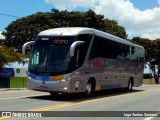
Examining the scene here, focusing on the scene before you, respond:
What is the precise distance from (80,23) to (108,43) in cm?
3665

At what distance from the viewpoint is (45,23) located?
60.5 meters

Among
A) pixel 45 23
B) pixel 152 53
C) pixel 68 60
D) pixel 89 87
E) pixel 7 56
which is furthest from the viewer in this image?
pixel 152 53

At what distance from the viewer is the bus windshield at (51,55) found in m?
18.1

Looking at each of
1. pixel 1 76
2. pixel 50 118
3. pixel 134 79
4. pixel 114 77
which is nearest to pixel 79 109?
pixel 50 118

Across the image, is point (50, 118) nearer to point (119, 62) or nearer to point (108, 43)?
point (108, 43)

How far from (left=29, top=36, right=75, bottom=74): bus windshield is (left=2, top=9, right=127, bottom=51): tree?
Result: 3905 centimetres

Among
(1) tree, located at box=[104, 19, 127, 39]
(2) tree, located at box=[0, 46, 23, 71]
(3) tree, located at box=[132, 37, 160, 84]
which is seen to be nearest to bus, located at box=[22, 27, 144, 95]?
(2) tree, located at box=[0, 46, 23, 71]

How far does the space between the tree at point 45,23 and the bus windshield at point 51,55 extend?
1537 inches

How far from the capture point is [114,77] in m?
24.5

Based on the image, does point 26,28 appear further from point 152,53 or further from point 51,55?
point 51,55

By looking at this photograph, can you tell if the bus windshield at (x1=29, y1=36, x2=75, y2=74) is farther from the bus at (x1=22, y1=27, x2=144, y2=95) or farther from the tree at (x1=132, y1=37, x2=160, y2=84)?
the tree at (x1=132, y1=37, x2=160, y2=84)

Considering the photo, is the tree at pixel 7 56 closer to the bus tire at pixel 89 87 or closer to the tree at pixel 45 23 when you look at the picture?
the bus tire at pixel 89 87

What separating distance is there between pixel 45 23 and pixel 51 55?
42.6 m

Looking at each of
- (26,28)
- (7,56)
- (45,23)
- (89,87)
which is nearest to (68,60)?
(89,87)
